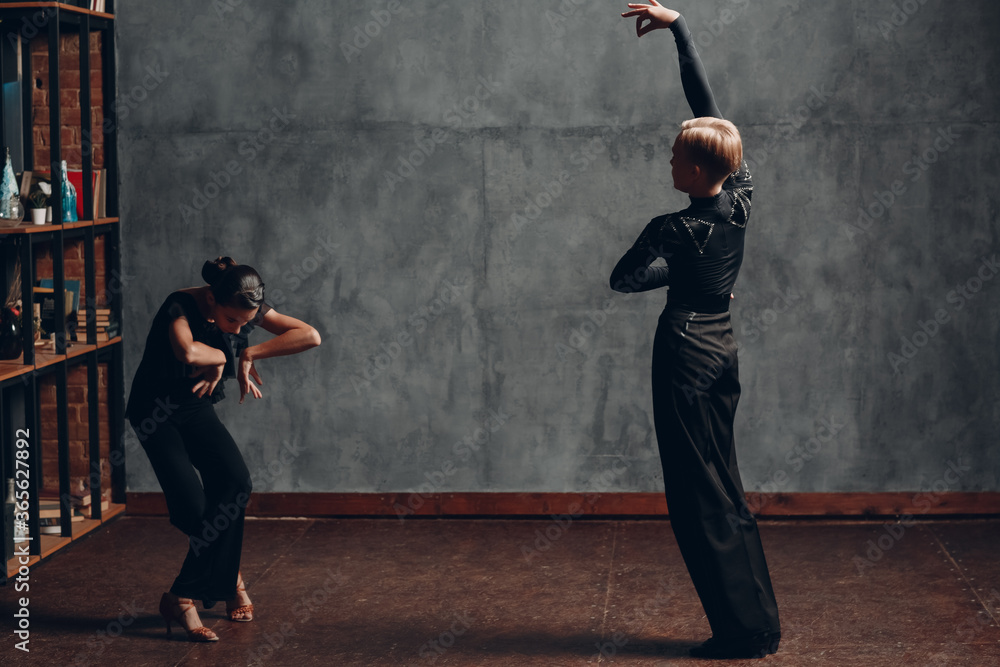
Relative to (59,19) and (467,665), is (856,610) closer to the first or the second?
(467,665)

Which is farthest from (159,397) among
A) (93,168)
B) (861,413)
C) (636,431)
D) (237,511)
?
(861,413)

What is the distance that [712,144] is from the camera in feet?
11.6

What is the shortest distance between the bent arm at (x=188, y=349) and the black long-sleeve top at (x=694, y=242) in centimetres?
141

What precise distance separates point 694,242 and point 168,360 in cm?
188

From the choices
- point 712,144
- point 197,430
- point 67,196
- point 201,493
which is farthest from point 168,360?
point 712,144

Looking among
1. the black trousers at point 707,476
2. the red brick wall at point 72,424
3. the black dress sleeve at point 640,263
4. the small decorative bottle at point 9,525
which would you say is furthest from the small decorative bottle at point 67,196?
the black trousers at point 707,476

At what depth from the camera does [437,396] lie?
5512mm

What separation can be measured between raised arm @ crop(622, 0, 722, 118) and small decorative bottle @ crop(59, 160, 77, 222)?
2665 mm

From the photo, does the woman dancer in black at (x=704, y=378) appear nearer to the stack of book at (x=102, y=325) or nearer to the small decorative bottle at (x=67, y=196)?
the small decorative bottle at (x=67, y=196)

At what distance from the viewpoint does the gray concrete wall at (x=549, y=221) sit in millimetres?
5211

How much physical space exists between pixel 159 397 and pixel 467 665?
1.42 m

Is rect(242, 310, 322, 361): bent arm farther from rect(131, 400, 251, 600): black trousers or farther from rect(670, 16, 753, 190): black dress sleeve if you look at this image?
rect(670, 16, 753, 190): black dress sleeve

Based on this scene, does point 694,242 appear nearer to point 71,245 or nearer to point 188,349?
point 188,349

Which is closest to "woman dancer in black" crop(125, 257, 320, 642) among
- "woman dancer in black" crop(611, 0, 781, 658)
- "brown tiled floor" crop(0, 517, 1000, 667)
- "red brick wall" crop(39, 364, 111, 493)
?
"brown tiled floor" crop(0, 517, 1000, 667)
